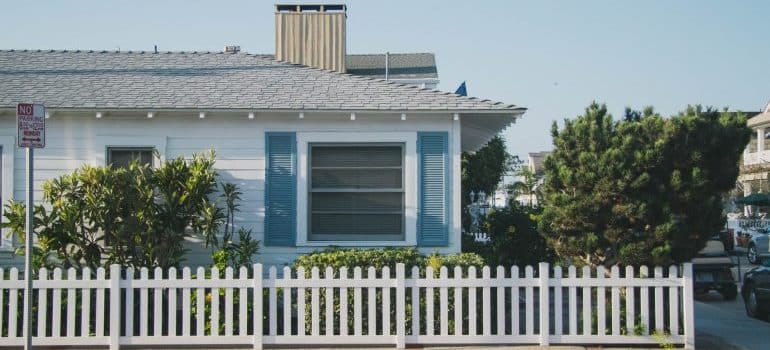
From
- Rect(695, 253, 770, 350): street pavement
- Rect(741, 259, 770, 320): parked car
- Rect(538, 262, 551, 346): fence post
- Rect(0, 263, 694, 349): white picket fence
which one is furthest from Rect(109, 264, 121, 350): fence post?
Rect(741, 259, 770, 320): parked car

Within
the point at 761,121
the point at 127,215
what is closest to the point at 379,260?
the point at 127,215

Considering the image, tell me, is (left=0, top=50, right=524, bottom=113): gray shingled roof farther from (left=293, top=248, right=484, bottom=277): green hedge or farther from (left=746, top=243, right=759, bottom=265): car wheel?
(left=746, top=243, right=759, bottom=265): car wheel

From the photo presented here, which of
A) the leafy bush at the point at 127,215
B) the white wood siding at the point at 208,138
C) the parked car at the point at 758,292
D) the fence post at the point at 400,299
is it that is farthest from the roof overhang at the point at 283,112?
the parked car at the point at 758,292

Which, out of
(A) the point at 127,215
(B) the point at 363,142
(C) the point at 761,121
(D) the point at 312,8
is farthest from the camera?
(C) the point at 761,121

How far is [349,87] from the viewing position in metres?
12.1

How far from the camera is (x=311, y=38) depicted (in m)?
14.1

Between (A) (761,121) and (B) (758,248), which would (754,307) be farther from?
(A) (761,121)

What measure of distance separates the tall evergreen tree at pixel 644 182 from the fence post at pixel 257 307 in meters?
3.56

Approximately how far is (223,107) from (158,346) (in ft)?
11.9

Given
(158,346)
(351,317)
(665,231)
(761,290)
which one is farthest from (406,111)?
(761,290)

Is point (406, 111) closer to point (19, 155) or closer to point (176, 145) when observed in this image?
point (176, 145)

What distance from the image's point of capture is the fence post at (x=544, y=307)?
8.95m

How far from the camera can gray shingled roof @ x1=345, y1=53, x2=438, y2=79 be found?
125 feet

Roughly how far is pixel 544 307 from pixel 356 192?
3.63 meters
